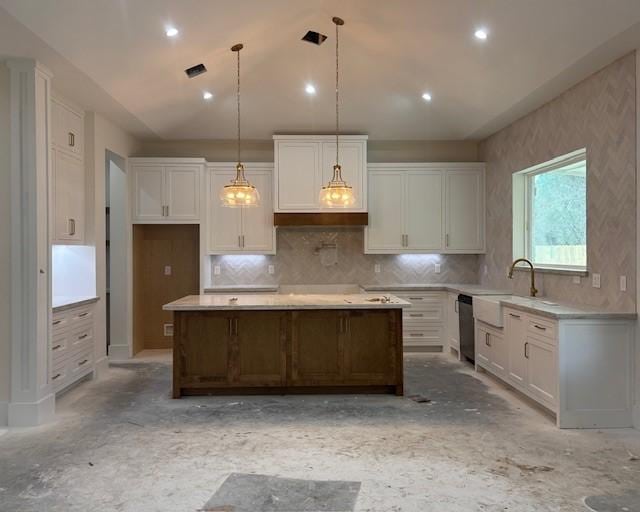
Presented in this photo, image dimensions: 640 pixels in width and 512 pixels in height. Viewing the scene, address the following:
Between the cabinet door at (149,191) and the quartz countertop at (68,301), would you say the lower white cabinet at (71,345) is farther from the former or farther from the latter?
the cabinet door at (149,191)

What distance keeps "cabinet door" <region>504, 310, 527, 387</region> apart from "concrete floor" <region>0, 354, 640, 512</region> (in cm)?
22

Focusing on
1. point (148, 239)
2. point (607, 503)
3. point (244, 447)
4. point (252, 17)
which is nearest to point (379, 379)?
point (244, 447)

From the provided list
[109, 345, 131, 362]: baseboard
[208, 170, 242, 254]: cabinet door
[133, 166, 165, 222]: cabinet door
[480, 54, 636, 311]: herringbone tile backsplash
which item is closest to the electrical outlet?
[480, 54, 636, 311]: herringbone tile backsplash

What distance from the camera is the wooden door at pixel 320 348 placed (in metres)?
4.86

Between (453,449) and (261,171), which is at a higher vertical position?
(261,171)

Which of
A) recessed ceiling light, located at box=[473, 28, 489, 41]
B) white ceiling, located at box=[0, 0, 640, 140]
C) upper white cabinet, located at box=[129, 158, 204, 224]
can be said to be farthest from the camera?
upper white cabinet, located at box=[129, 158, 204, 224]

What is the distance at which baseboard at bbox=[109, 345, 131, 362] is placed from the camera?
6629mm

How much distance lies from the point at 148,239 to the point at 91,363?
219 cm

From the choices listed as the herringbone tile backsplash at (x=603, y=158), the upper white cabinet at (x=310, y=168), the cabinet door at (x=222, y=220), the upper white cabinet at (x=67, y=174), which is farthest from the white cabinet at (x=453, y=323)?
the upper white cabinet at (x=67, y=174)

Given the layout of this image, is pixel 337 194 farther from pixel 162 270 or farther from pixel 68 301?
pixel 162 270

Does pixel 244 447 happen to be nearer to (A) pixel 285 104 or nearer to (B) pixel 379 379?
(B) pixel 379 379

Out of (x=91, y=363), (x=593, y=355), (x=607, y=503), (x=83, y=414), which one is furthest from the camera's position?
(x=91, y=363)

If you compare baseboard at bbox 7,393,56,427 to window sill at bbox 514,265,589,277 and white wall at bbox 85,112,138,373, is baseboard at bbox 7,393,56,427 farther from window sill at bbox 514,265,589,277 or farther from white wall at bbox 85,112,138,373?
window sill at bbox 514,265,589,277

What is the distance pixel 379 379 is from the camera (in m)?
4.88
